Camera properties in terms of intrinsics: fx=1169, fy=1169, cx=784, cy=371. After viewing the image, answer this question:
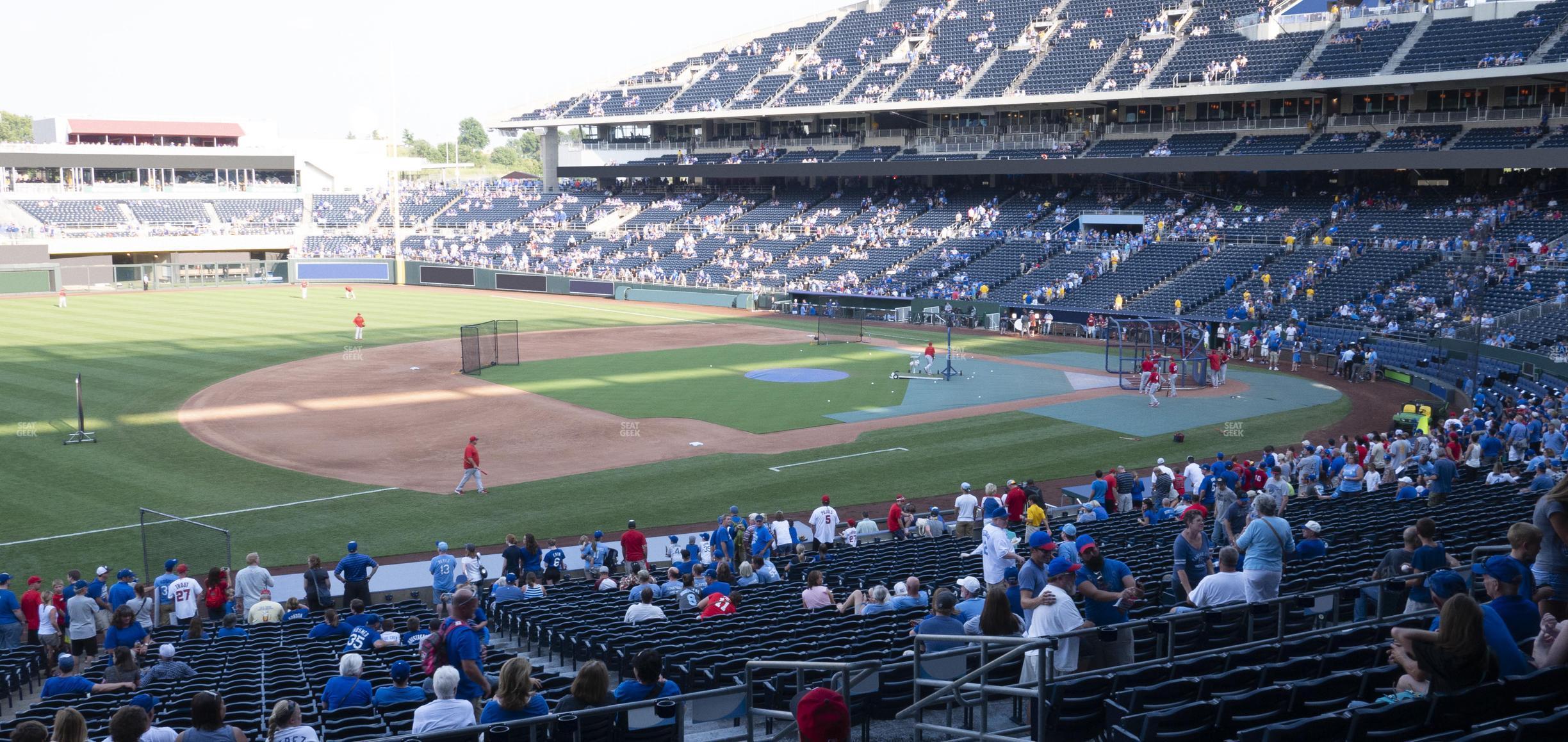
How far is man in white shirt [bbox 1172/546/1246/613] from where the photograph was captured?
32.9 ft

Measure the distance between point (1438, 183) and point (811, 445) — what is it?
1520 inches

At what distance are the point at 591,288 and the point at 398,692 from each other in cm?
6345

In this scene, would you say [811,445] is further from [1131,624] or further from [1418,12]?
[1418,12]

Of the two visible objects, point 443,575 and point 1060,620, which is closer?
point 1060,620

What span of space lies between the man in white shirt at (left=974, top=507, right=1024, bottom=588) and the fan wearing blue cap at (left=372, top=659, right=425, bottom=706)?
224 inches

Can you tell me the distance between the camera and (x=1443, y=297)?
4388cm

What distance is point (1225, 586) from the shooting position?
33.0ft

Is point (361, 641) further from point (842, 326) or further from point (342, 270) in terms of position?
point (342, 270)

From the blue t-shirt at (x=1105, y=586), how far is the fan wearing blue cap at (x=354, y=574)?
11961 mm

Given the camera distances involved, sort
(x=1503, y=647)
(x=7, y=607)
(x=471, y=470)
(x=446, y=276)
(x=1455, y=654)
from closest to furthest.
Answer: (x=1455, y=654) < (x=1503, y=647) < (x=7, y=607) < (x=471, y=470) < (x=446, y=276)

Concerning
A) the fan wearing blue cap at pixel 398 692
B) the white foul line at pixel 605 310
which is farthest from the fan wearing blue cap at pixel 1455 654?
the white foul line at pixel 605 310

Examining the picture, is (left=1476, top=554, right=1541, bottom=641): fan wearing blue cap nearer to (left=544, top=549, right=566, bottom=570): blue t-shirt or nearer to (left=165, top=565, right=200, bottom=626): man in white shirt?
(left=544, top=549, right=566, bottom=570): blue t-shirt

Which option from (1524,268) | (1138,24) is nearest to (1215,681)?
(1524,268)

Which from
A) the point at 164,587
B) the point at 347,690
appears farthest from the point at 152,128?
the point at 347,690
